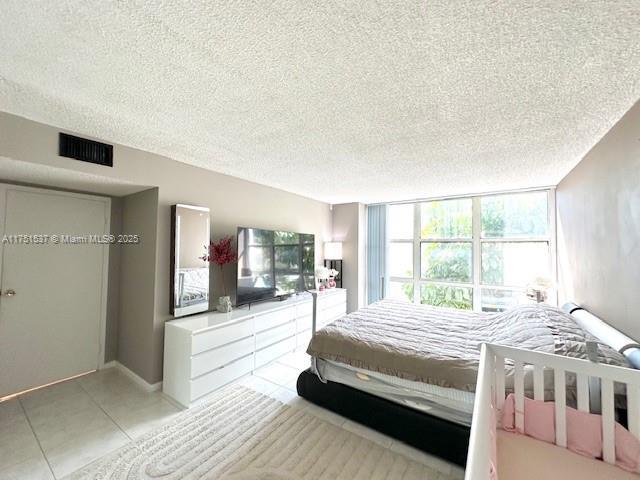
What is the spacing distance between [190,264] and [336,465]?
7.30 feet

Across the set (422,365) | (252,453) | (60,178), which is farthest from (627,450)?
(60,178)

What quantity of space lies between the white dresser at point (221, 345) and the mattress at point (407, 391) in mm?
919

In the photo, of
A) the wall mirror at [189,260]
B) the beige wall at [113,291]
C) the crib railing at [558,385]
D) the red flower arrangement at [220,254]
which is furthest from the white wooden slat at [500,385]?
the beige wall at [113,291]

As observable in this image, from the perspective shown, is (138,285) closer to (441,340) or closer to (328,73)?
(328,73)

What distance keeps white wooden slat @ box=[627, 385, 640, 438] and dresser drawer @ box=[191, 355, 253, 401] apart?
2826 millimetres

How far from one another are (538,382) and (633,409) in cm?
34

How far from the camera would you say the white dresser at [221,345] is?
2321 mm

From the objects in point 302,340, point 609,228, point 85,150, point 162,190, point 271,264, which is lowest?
point 302,340

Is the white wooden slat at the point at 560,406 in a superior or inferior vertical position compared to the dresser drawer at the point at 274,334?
superior

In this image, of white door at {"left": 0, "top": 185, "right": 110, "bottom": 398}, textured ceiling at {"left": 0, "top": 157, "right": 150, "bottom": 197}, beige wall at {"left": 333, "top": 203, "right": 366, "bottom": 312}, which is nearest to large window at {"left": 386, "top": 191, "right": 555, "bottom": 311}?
beige wall at {"left": 333, "top": 203, "right": 366, "bottom": 312}

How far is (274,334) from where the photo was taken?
3137 mm

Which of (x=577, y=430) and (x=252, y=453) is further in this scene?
(x=252, y=453)

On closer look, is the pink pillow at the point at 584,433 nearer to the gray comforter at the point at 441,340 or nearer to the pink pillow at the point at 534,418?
the pink pillow at the point at 534,418

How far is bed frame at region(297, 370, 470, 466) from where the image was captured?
5.53 ft
